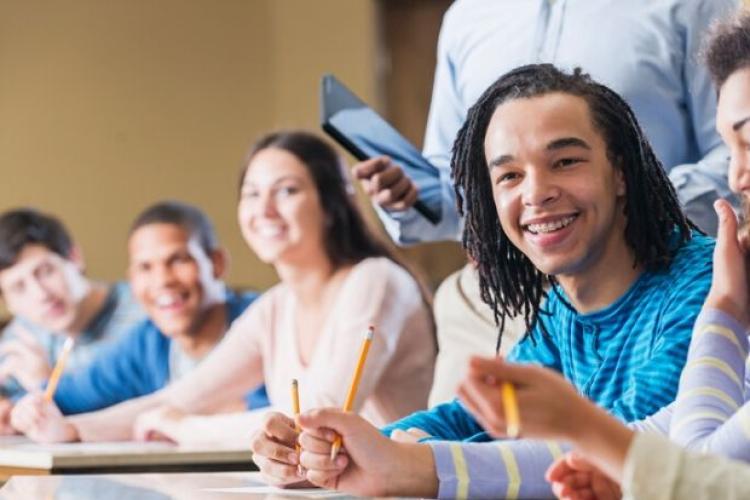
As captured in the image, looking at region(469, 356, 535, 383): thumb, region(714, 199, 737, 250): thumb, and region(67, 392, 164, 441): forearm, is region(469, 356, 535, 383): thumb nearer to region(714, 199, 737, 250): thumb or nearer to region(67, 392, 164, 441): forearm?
region(714, 199, 737, 250): thumb

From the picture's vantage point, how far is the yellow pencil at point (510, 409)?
0.61 m

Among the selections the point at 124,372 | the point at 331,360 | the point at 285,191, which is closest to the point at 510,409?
the point at 331,360

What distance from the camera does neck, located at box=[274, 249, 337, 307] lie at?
1.65m

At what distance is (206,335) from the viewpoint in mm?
1960

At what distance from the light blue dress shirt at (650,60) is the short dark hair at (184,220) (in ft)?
2.86

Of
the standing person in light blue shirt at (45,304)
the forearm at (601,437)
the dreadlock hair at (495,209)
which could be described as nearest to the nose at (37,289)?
the standing person in light blue shirt at (45,304)

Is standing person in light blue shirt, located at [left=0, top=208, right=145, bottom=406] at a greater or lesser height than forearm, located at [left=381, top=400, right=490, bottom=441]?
greater

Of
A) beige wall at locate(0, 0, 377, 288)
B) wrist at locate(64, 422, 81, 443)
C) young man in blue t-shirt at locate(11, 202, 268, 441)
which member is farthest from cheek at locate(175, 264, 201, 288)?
beige wall at locate(0, 0, 377, 288)

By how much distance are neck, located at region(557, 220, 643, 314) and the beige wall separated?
2707 mm

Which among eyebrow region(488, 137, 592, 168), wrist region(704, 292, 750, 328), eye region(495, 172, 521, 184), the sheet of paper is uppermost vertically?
eyebrow region(488, 137, 592, 168)

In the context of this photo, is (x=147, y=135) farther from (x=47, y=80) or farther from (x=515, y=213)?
(x=515, y=213)

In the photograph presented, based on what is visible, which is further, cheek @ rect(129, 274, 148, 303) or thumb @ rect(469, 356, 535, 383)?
cheek @ rect(129, 274, 148, 303)

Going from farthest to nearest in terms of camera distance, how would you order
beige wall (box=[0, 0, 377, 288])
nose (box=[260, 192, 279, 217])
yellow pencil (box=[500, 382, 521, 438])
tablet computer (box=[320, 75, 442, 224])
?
beige wall (box=[0, 0, 377, 288]) → nose (box=[260, 192, 279, 217]) → tablet computer (box=[320, 75, 442, 224]) → yellow pencil (box=[500, 382, 521, 438])

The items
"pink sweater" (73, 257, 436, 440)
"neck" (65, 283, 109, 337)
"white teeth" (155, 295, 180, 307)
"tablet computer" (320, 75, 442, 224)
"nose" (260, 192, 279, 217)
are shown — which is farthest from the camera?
"neck" (65, 283, 109, 337)
